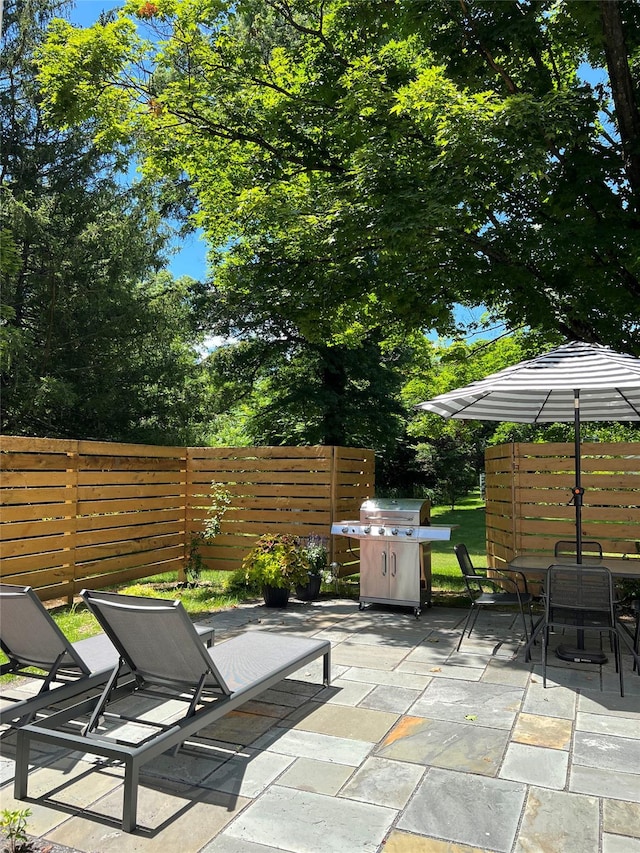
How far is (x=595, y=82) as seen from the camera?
8.60 m

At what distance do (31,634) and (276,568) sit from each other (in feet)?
13.0

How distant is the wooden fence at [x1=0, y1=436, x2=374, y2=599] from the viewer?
680 cm

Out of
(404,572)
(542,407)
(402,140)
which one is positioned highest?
(402,140)

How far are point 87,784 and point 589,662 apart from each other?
399 centimetres

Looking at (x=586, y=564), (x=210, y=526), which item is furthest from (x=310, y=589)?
(x=586, y=564)

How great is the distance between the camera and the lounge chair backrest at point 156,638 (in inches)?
124

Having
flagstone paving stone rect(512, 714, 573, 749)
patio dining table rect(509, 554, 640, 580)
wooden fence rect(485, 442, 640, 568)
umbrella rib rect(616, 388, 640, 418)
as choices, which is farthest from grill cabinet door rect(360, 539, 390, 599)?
flagstone paving stone rect(512, 714, 573, 749)

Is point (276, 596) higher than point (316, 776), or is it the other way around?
point (316, 776)

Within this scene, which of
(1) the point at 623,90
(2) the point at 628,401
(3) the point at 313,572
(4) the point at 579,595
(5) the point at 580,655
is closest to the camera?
(4) the point at 579,595

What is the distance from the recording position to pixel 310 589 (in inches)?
317

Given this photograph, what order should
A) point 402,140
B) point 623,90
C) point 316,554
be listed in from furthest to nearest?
point 316,554 → point 402,140 → point 623,90

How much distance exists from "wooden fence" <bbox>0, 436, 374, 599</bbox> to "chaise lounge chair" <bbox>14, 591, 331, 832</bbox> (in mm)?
3382

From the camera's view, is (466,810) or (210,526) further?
(210,526)

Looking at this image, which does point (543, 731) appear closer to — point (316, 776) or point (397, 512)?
point (316, 776)
